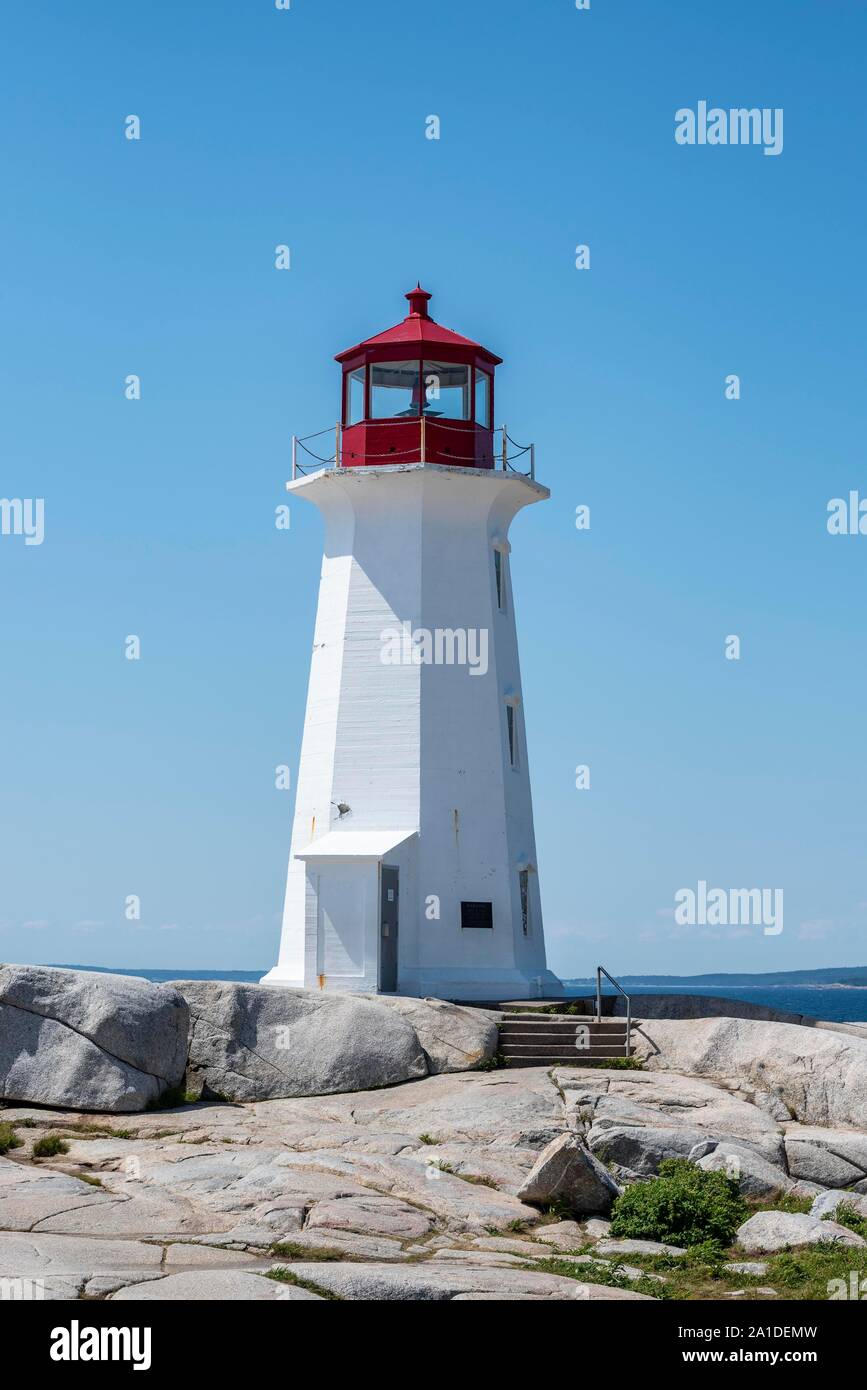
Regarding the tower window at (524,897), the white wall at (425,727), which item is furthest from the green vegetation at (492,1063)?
the tower window at (524,897)

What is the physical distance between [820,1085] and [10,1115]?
1060cm

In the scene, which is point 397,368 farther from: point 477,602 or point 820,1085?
point 820,1085

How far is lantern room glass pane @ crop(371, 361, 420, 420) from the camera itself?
28766 mm

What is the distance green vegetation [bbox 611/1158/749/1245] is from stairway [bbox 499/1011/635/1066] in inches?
267

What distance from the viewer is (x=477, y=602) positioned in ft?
94.0

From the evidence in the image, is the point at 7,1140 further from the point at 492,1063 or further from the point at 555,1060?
the point at 555,1060

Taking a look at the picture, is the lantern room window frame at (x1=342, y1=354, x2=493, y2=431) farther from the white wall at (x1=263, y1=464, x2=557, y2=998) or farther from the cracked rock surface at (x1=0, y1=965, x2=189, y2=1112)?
the cracked rock surface at (x1=0, y1=965, x2=189, y2=1112)

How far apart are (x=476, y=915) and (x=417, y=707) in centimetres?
365

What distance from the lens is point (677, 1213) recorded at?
16.2m

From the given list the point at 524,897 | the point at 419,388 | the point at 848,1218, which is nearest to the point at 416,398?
the point at 419,388

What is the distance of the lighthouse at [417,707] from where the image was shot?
26.9 m

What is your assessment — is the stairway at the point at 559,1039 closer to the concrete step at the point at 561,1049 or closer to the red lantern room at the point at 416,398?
the concrete step at the point at 561,1049
